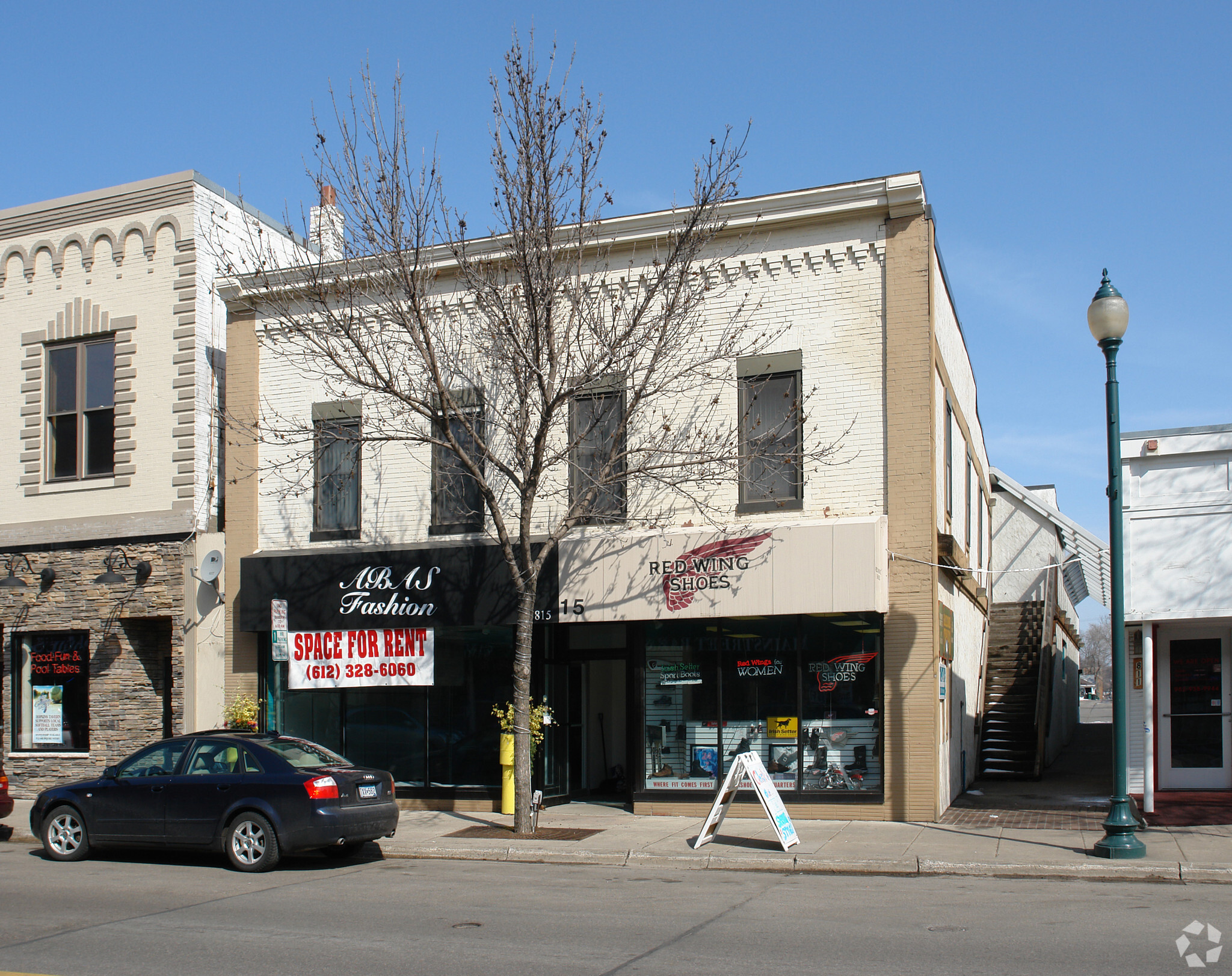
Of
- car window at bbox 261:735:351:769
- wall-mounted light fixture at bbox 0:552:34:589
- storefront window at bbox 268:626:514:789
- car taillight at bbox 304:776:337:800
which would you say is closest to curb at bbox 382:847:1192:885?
car window at bbox 261:735:351:769

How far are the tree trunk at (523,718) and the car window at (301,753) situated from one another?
2.18m

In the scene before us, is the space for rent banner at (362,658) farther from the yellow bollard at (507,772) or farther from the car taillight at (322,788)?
the car taillight at (322,788)

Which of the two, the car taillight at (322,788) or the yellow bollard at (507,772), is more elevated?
the car taillight at (322,788)

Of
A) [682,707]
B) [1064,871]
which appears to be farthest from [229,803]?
[1064,871]

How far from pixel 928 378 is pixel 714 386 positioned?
2890 mm

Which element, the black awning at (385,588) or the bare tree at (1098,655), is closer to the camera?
the black awning at (385,588)

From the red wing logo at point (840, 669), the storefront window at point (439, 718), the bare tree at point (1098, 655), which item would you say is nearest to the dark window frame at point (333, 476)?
the storefront window at point (439, 718)

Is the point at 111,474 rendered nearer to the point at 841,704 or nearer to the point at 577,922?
the point at 841,704

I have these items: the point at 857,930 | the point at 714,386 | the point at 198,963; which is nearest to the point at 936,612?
the point at 714,386

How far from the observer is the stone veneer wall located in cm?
1867

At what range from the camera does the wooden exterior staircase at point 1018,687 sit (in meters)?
21.5

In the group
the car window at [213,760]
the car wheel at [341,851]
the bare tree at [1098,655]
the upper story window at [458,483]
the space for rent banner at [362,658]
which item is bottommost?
the bare tree at [1098,655]

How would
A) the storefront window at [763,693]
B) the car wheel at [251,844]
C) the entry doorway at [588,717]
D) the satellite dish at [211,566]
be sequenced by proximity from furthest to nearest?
the satellite dish at [211,566]
the entry doorway at [588,717]
the storefront window at [763,693]
the car wheel at [251,844]

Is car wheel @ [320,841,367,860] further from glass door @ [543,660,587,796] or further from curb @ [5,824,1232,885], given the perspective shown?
glass door @ [543,660,587,796]
